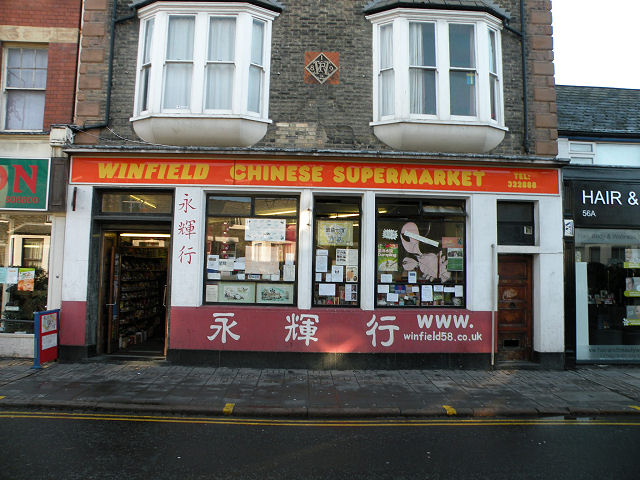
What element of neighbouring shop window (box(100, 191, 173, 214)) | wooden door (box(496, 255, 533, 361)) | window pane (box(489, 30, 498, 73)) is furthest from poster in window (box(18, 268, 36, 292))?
window pane (box(489, 30, 498, 73))

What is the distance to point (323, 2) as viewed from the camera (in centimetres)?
1008

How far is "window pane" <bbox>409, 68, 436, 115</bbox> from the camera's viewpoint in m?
9.95

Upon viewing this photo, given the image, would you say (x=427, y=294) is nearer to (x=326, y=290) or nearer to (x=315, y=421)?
(x=326, y=290)

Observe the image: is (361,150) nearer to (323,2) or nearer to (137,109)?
(323,2)

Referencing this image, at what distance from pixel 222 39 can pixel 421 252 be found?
6412 mm

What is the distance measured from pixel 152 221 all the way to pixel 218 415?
16.1ft

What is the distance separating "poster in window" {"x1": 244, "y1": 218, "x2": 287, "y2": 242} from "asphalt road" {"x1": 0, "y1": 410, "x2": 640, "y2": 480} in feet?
14.1

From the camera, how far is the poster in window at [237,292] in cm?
979

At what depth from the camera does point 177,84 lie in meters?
9.91

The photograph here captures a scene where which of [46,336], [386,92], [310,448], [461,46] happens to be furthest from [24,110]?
[461,46]

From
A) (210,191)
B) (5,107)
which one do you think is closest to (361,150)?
(210,191)

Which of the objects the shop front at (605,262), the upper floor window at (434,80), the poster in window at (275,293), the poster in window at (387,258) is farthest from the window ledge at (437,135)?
the poster in window at (275,293)

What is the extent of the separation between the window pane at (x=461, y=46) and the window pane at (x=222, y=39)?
191 inches

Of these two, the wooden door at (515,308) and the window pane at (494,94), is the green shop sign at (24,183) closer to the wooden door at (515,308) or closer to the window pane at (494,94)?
the window pane at (494,94)
